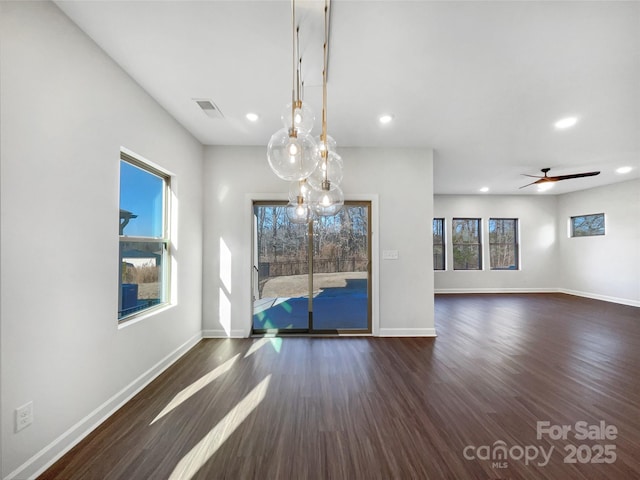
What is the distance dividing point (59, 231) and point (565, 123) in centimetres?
520

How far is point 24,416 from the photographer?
4.85ft

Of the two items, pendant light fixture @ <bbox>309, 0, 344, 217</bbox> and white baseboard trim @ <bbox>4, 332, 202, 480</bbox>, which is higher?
pendant light fixture @ <bbox>309, 0, 344, 217</bbox>

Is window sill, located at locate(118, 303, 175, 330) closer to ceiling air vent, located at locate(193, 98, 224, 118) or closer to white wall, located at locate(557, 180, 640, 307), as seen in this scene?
ceiling air vent, located at locate(193, 98, 224, 118)

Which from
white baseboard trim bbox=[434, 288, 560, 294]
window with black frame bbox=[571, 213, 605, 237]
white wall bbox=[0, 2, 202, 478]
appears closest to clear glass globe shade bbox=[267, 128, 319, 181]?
white wall bbox=[0, 2, 202, 478]

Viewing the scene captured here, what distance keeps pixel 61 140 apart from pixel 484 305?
7.51 m

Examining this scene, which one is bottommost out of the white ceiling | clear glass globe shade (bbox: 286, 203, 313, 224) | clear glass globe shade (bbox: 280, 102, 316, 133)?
clear glass globe shade (bbox: 286, 203, 313, 224)

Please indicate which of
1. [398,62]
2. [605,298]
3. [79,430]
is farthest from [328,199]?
[605,298]

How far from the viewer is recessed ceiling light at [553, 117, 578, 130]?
317cm

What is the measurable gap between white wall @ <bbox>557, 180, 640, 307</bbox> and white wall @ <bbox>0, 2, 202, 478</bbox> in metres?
9.72

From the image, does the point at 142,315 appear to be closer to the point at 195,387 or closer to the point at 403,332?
the point at 195,387

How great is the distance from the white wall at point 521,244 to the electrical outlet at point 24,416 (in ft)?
26.7

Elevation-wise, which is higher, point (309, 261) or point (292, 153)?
point (292, 153)

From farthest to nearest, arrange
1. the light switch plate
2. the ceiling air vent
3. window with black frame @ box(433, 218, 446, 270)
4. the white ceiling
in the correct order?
1. window with black frame @ box(433, 218, 446, 270)
2. the light switch plate
3. the ceiling air vent
4. the white ceiling

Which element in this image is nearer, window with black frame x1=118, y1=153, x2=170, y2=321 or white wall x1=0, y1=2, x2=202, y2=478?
white wall x1=0, y1=2, x2=202, y2=478
